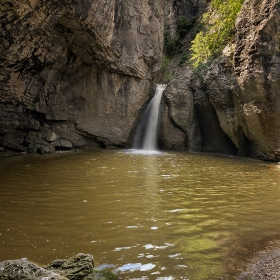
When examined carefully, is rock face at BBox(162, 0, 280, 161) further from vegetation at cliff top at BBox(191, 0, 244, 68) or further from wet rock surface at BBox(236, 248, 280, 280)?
wet rock surface at BBox(236, 248, 280, 280)

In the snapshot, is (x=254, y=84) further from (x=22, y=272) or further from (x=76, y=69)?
(x=22, y=272)

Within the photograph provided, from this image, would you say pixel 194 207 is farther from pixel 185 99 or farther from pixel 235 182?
pixel 185 99

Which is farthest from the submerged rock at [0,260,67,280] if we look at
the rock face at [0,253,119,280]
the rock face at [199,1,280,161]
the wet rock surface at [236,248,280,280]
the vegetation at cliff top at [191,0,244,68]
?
the vegetation at cliff top at [191,0,244,68]

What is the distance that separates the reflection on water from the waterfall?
1017 cm

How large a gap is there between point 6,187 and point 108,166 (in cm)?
420

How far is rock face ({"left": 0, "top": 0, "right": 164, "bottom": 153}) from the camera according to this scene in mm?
11227

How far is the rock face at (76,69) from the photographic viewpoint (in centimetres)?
1123

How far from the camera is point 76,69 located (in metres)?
16.6

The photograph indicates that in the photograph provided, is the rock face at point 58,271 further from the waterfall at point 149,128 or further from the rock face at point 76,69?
the waterfall at point 149,128

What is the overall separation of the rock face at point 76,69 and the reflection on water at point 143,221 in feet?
20.3

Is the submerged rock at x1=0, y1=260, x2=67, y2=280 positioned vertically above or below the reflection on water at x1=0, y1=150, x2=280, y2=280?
above

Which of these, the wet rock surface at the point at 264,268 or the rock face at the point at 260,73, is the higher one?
the rock face at the point at 260,73

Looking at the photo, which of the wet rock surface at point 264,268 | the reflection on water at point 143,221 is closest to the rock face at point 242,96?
the reflection on water at point 143,221

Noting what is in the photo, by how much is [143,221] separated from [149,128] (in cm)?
1437
